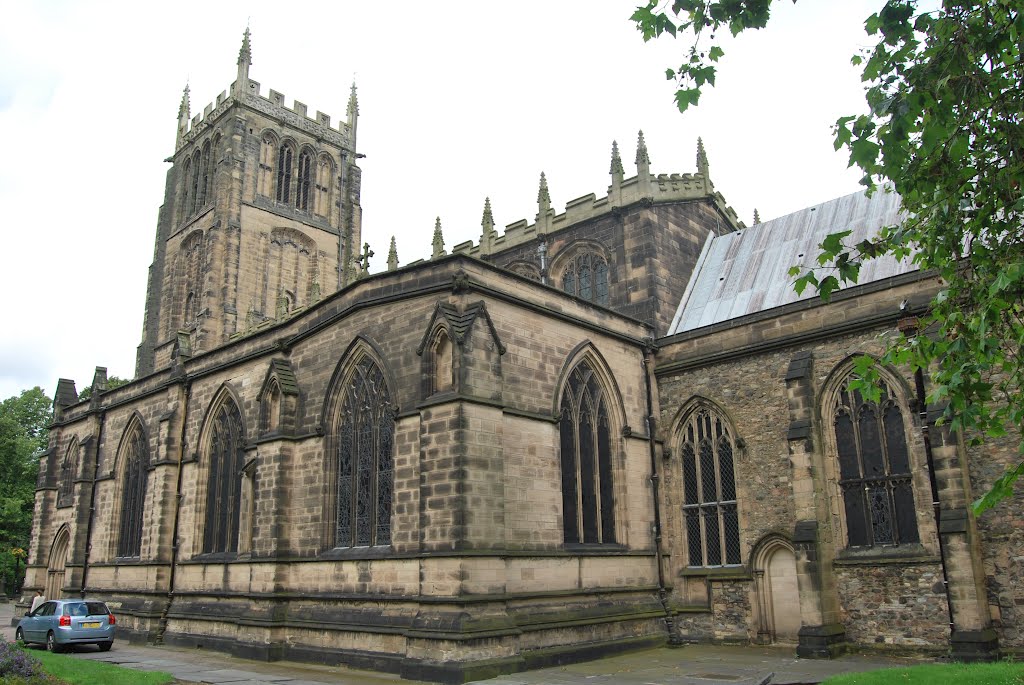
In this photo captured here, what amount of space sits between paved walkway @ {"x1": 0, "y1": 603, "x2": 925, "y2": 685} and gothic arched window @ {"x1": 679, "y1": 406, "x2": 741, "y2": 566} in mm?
2266

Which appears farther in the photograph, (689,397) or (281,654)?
(689,397)

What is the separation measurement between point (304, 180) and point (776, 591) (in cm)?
4139

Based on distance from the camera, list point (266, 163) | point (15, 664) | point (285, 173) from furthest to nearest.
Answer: point (285, 173), point (266, 163), point (15, 664)

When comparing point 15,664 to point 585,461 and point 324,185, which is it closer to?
point 585,461

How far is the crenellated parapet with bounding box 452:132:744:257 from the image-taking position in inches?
979

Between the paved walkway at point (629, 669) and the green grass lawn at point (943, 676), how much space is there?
47.2 inches

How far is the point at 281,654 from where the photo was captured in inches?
720

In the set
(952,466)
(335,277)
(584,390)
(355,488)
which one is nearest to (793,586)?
(952,466)

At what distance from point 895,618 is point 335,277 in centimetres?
4024

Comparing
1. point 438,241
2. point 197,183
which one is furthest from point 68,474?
point 197,183

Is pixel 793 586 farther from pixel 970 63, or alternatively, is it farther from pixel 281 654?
pixel 970 63

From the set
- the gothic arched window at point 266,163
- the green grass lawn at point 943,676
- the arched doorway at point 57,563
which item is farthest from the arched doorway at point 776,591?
the gothic arched window at point 266,163

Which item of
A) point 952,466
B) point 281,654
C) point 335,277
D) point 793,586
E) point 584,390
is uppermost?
point 335,277

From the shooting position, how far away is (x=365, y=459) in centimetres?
1833
